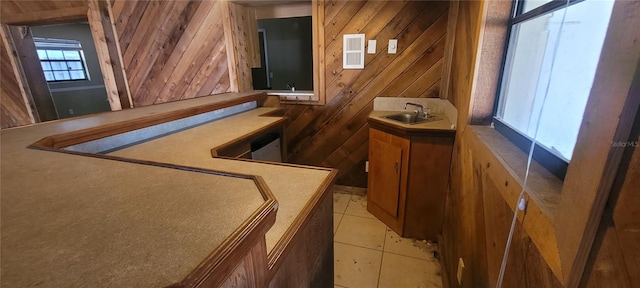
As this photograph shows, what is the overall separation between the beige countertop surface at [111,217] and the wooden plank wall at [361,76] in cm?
187

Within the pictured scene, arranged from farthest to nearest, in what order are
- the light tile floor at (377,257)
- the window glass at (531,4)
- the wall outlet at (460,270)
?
the light tile floor at (377,257), the wall outlet at (460,270), the window glass at (531,4)

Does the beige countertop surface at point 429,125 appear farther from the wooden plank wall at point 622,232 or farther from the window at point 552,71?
the wooden plank wall at point 622,232

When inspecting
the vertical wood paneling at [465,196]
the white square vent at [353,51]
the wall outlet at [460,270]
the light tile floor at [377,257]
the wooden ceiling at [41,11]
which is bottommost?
the light tile floor at [377,257]

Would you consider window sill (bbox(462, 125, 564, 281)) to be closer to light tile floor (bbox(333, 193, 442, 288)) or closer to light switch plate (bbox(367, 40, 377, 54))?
light tile floor (bbox(333, 193, 442, 288))

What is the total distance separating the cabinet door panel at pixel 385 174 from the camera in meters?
2.09

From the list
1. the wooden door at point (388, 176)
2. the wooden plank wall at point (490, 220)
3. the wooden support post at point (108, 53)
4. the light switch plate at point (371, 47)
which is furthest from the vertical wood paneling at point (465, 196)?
the wooden support post at point (108, 53)

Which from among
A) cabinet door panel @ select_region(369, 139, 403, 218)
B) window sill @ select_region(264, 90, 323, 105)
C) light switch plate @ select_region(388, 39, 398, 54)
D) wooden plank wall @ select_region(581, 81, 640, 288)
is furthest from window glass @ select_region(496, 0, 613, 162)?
window sill @ select_region(264, 90, 323, 105)

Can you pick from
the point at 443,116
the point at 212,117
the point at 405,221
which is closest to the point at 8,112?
the point at 212,117

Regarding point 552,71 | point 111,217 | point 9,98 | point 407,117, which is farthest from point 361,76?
point 9,98

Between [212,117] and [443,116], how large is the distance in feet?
6.56

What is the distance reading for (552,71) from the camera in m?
0.86

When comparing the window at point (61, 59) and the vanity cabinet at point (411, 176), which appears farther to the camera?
the window at point (61, 59)

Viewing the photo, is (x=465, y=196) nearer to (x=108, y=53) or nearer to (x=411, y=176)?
(x=411, y=176)

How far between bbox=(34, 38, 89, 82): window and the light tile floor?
7.49 metres
